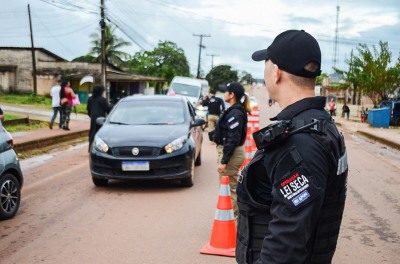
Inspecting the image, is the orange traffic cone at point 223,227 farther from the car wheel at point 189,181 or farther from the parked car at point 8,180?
the car wheel at point 189,181

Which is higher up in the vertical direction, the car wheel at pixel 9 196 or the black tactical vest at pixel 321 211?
the black tactical vest at pixel 321 211

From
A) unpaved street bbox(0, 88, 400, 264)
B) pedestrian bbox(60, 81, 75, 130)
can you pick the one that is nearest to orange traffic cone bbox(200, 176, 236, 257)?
unpaved street bbox(0, 88, 400, 264)

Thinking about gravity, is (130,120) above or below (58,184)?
above

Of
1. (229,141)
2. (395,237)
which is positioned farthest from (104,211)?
(395,237)

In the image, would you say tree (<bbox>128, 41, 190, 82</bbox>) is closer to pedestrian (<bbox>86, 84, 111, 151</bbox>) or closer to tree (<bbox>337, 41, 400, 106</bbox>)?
tree (<bbox>337, 41, 400, 106</bbox>)

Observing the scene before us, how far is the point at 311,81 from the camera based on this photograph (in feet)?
6.45

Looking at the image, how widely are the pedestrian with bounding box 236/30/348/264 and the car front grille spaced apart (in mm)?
5770

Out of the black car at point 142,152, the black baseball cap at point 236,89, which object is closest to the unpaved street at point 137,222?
the black car at point 142,152

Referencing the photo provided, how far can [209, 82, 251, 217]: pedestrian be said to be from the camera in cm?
585

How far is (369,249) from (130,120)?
507cm

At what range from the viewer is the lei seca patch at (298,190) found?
1.73 m

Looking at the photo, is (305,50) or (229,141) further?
(229,141)

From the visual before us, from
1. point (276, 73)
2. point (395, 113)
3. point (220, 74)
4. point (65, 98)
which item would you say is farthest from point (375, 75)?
point (220, 74)

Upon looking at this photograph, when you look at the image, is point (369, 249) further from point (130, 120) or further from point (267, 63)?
point (130, 120)
